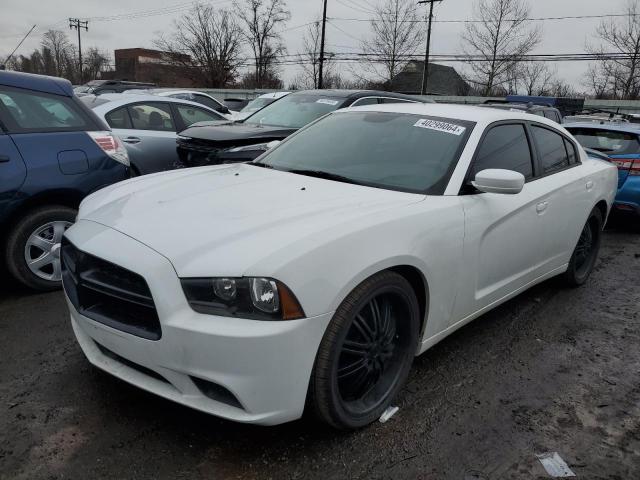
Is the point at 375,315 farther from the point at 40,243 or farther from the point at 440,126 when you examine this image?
the point at 40,243

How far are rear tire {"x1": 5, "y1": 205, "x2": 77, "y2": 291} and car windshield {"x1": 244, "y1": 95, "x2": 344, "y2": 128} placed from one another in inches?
139

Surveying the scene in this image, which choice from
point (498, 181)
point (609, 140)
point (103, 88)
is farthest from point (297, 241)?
point (103, 88)

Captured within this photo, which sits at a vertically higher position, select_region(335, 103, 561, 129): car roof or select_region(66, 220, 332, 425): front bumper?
select_region(335, 103, 561, 129): car roof

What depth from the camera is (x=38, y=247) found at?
13.6 feet

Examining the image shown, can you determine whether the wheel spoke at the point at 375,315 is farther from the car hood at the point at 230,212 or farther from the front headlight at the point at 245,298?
the front headlight at the point at 245,298

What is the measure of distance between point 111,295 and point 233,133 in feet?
13.9

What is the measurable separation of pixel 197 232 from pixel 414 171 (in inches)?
56.4

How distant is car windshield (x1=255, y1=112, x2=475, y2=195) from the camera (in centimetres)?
313

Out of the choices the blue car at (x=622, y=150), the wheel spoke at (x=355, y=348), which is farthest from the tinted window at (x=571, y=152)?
the blue car at (x=622, y=150)

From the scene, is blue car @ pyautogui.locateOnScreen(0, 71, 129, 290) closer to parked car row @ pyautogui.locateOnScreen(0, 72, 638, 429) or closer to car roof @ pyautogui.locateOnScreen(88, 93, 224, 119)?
parked car row @ pyautogui.locateOnScreen(0, 72, 638, 429)

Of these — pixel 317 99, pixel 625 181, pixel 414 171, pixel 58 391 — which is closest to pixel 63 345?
pixel 58 391

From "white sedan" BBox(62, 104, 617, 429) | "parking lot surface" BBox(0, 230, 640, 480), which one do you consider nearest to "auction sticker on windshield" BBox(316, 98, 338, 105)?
"white sedan" BBox(62, 104, 617, 429)

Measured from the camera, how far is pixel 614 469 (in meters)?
2.42

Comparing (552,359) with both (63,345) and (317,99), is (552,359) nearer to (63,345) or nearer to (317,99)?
(63,345)
